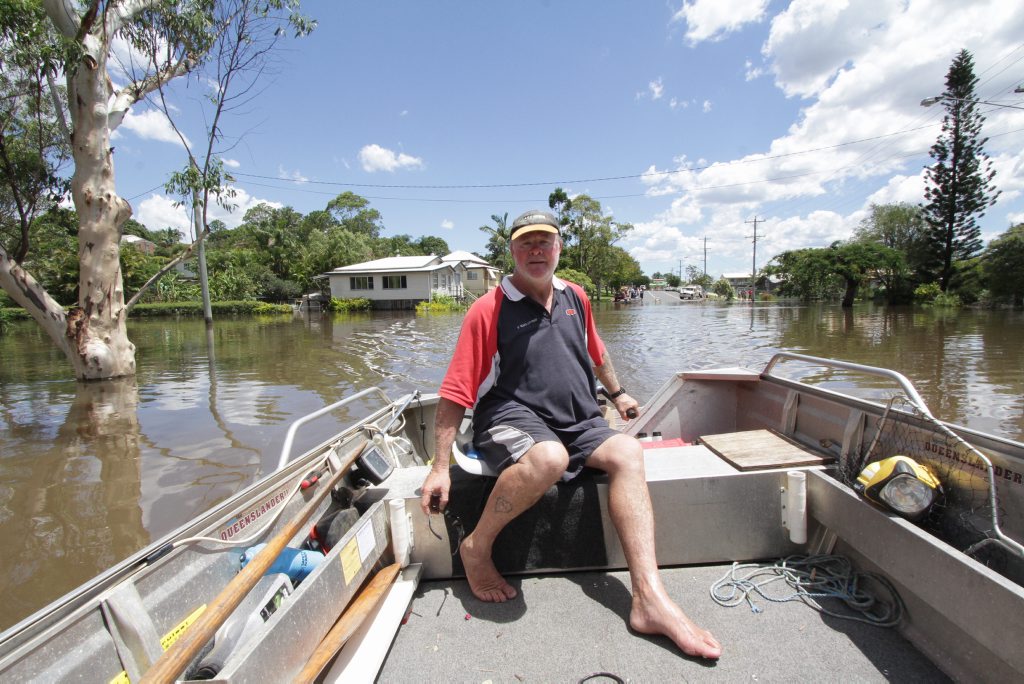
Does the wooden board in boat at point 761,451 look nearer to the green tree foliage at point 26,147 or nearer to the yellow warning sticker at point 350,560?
the yellow warning sticker at point 350,560

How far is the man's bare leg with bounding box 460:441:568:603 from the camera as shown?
1.89 meters

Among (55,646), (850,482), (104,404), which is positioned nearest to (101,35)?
(104,404)

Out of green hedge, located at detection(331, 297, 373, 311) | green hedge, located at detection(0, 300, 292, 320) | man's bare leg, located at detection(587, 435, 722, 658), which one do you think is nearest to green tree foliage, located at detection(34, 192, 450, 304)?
green hedge, located at detection(0, 300, 292, 320)

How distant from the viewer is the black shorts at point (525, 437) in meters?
1.97

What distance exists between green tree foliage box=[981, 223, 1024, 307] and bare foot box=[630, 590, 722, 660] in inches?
1542

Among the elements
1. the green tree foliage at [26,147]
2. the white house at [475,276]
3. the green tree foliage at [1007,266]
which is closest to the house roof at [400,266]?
the white house at [475,276]

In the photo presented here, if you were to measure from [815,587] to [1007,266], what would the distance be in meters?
39.3

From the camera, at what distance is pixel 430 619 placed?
1981mm

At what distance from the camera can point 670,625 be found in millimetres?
1715

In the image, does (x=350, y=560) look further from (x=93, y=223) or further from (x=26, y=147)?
(x=26, y=147)

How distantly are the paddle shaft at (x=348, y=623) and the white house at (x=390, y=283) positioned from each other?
34184mm

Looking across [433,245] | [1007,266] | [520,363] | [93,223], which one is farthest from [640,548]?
[433,245]

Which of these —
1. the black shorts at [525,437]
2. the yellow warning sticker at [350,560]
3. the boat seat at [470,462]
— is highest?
the black shorts at [525,437]

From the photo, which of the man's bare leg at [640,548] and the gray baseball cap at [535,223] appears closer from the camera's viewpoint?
the man's bare leg at [640,548]
